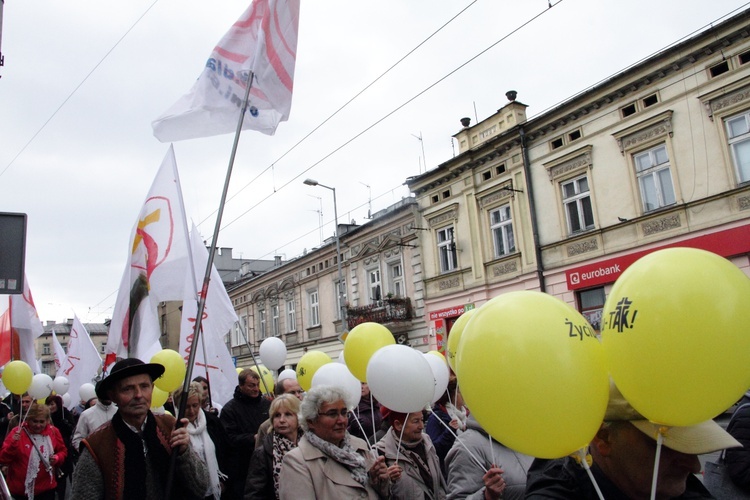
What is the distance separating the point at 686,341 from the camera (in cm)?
182

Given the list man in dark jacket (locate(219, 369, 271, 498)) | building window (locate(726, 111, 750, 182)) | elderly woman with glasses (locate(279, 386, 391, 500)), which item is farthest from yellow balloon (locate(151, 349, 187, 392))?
building window (locate(726, 111, 750, 182))

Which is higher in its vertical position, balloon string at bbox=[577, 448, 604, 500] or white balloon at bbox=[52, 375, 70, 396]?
white balloon at bbox=[52, 375, 70, 396]

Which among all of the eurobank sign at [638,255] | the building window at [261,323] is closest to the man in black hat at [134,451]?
the eurobank sign at [638,255]

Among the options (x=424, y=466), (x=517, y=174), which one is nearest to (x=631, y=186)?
(x=517, y=174)

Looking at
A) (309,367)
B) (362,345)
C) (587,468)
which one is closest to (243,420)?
(309,367)

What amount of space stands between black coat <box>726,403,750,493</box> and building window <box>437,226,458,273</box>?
18.2m

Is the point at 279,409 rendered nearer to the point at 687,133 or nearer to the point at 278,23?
the point at 278,23

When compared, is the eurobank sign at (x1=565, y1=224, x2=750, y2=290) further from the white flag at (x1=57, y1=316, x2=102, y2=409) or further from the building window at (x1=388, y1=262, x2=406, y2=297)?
the white flag at (x1=57, y1=316, x2=102, y2=409)

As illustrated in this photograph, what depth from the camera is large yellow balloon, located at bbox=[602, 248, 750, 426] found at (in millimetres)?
1805

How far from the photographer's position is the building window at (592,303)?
1606cm

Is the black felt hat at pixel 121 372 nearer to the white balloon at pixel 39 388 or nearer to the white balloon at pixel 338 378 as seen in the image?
the white balloon at pixel 338 378

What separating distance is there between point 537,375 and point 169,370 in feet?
20.0

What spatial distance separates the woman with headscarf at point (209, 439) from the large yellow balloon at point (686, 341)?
4099 mm

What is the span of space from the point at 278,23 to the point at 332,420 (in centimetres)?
388
